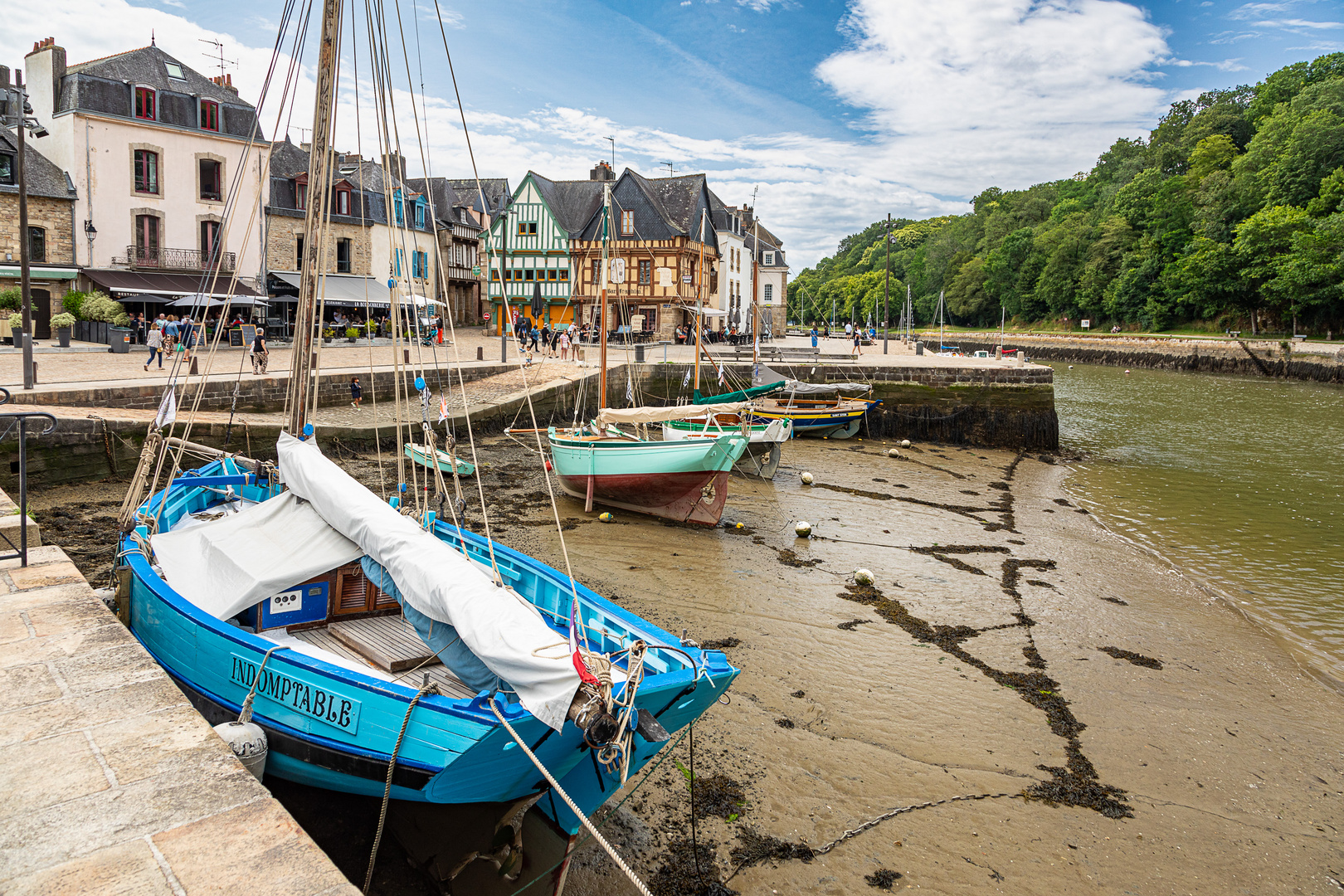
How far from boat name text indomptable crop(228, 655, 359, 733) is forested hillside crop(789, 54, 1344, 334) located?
57.2 meters

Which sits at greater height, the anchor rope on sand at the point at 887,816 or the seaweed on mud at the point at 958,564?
the seaweed on mud at the point at 958,564

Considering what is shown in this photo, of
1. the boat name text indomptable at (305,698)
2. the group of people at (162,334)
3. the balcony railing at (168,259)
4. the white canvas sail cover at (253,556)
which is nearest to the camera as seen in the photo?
the boat name text indomptable at (305,698)

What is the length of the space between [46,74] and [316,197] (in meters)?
30.1

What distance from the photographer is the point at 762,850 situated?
546 cm

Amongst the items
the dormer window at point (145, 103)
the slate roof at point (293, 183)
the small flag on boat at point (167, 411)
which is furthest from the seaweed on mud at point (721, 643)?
the dormer window at point (145, 103)

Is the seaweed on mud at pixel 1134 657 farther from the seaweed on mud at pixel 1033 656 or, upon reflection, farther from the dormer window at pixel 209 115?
the dormer window at pixel 209 115

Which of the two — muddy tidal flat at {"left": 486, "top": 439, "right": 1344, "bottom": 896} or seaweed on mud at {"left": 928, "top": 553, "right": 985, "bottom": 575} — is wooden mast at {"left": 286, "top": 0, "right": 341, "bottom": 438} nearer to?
muddy tidal flat at {"left": 486, "top": 439, "right": 1344, "bottom": 896}

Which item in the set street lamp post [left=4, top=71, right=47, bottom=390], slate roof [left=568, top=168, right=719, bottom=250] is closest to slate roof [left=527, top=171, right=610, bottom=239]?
slate roof [left=568, top=168, right=719, bottom=250]

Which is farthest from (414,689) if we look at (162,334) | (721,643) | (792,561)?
(162,334)

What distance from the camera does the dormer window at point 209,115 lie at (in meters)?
30.8

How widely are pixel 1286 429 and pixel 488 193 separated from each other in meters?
41.4

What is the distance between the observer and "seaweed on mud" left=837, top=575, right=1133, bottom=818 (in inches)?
247

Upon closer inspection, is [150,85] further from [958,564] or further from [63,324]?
[958,564]

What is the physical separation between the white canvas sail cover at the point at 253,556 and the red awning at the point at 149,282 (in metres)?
23.5
